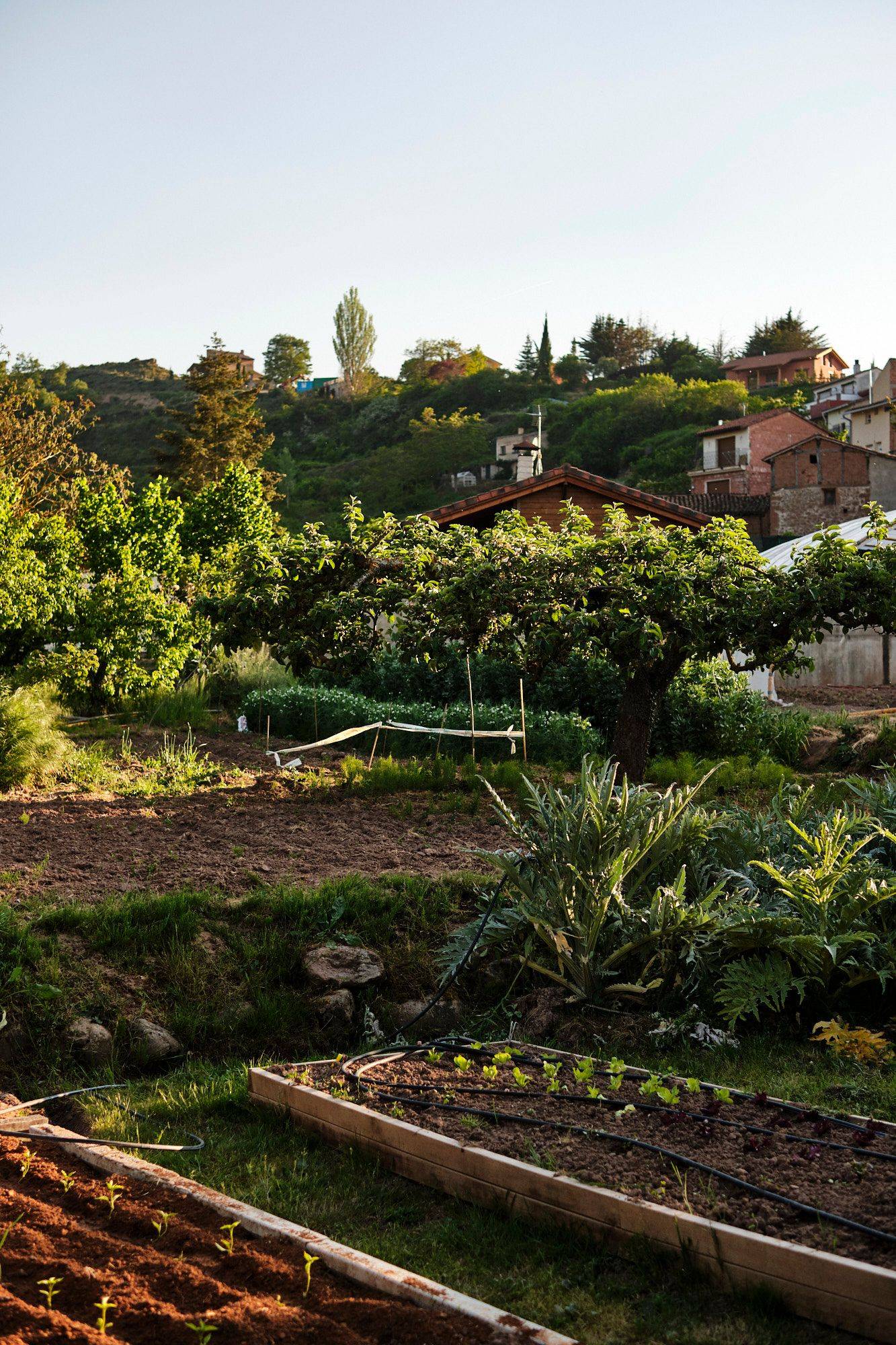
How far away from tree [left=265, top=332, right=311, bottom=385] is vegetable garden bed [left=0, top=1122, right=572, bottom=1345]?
89.8 metres

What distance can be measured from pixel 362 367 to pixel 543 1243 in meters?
90.0

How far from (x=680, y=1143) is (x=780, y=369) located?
73421 mm

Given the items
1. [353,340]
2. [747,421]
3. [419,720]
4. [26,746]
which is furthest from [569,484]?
[353,340]

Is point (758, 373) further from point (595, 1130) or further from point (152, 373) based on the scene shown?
point (595, 1130)

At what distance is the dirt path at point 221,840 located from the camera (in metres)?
5.81

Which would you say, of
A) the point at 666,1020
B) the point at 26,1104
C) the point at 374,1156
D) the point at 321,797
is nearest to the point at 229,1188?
the point at 374,1156

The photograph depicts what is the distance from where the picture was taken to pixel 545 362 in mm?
81875

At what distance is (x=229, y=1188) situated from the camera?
129 inches

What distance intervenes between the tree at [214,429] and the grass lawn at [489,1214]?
34.7 meters

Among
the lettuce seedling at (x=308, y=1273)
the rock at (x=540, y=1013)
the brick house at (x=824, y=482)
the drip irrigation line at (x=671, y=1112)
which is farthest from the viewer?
the brick house at (x=824, y=482)

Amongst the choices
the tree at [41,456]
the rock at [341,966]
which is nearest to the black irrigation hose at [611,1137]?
the rock at [341,966]

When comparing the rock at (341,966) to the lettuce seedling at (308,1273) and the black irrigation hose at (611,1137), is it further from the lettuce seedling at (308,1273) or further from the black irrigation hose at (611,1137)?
the lettuce seedling at (308,1273)

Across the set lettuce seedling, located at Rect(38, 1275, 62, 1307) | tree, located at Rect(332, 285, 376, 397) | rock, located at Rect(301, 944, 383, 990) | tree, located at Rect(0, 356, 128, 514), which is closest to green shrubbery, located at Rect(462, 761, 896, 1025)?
rock, located at Rect(301, 944, 383, 990)

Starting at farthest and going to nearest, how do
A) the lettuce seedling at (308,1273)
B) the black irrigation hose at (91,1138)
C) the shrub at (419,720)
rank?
the shrub at (419,720)
the black irrigation hose at (91,1138)
the lettuce seedling at (308,1273)
